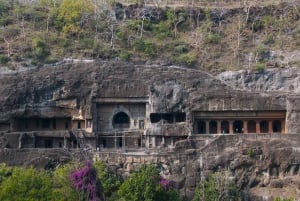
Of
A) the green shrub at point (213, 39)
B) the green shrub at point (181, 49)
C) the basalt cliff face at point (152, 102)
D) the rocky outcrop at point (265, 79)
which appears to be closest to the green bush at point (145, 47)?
the green shrub at point (181, 49)

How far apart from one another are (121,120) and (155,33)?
34.0 feet

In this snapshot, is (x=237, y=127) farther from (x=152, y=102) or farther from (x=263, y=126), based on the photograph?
(x=152, y=102)

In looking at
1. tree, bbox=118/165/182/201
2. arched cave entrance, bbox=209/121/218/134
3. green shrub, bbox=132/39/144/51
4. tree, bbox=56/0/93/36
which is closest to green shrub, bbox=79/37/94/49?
tree, bbox=56/0/93/36

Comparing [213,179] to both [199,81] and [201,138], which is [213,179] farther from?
[199,81]

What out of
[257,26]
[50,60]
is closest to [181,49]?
[257,26]

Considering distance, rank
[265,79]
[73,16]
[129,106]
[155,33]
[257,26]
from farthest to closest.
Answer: [155,33] < [257,26] < [73,16] < [129,106] < [265,79]

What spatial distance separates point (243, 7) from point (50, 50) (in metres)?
18.6

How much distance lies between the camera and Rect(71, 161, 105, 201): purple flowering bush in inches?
1710

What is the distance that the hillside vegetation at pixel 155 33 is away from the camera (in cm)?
5806

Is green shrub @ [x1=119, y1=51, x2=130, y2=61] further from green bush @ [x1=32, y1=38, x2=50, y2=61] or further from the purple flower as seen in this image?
the purple flower

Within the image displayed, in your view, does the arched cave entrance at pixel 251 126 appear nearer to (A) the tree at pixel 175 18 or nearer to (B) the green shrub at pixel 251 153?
(B) the green shrub at pixel 251 153

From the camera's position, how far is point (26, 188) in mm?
41438

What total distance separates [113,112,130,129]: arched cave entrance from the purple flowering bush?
484 inches

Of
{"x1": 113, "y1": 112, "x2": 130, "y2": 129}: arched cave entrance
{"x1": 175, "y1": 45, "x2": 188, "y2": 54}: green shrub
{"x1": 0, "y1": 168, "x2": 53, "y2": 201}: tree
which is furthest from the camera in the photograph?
{"x1": 175, "y1": 45, "x2": 188, "y2": 54}: green shrub
